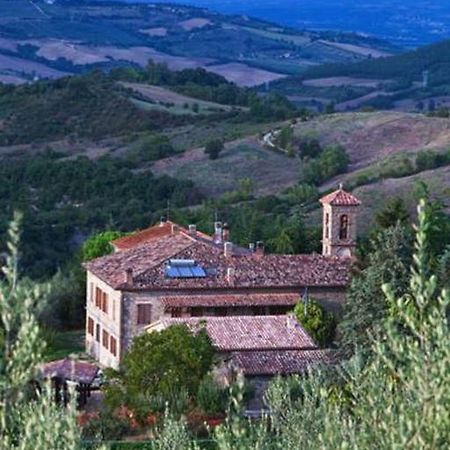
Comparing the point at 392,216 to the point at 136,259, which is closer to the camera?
the point at 392,216

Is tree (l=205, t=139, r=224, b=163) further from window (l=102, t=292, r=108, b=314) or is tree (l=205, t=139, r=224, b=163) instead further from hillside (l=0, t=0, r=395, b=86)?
hillside (l=0, t=0, r=395, b=86)

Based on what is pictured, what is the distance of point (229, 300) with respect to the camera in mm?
37094

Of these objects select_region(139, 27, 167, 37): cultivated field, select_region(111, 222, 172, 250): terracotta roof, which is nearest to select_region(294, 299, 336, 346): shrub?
select_region(111, 222, 172, 250): terracotta roof

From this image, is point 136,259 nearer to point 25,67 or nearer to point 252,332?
point 252,332

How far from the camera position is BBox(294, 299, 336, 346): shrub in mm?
36031

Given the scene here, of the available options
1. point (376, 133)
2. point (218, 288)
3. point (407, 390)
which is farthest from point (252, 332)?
point (376, 133)

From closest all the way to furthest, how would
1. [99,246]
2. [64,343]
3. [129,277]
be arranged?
[129,277], [64,343], [99,246]

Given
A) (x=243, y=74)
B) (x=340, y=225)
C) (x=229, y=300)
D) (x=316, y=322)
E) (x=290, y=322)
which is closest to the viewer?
(x=290, y=322)

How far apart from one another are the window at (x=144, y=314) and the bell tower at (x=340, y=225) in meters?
4.89

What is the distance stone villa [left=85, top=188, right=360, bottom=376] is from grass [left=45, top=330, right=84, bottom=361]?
786 mm

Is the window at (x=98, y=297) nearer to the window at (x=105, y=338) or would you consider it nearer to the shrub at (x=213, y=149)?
the window at (x=105, y=338)

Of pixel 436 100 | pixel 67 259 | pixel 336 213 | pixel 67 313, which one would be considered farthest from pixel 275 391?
pixel 436 100

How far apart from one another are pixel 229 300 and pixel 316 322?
2125mm

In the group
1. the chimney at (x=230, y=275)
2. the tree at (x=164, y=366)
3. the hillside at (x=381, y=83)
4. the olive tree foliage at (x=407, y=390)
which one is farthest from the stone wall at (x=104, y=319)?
the hillside at (x=381, y=83)
